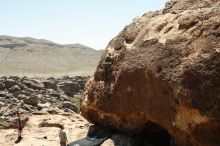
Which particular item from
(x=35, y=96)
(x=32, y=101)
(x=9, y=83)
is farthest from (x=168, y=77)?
(x=9, y=83)

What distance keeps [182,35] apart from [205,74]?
167 cm

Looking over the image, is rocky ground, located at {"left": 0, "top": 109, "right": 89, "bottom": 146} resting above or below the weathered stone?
above

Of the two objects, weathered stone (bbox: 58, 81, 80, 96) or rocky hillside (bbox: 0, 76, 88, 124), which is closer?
rocky hillside (bbox: 0, 76, 88, 124)

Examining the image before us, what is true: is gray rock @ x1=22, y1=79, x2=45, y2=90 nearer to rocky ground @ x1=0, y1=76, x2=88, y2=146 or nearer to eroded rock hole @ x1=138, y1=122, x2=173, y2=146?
rocky ground @ x1=0, y1=76, x2=88, y2=146

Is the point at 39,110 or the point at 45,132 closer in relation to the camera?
the point at 45,132

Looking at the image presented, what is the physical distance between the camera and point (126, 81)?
1302 centimetres

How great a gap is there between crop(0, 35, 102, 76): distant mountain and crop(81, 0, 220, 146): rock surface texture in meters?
67.7

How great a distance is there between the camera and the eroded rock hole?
44.2 ft

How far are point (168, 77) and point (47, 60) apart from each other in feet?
312

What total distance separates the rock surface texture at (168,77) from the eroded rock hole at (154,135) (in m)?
0.24

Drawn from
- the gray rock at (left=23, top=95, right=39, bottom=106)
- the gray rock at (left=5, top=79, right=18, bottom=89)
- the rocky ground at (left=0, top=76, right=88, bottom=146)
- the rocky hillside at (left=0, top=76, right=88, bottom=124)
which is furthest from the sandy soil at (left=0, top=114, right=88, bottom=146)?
the gray rock at (left=5, top=79, right=18, bottom=89)

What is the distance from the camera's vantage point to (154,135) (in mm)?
13750

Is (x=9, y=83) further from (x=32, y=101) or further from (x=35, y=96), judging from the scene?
(x=32, y=101)

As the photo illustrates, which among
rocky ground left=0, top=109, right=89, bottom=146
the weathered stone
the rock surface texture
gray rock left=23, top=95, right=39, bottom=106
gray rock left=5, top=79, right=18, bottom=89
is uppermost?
the rock surface texture
